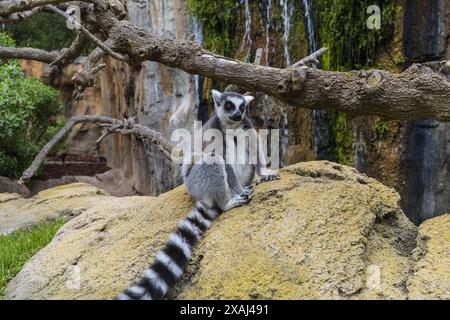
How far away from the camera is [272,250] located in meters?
3.26

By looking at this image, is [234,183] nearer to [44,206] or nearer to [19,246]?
[19,246]

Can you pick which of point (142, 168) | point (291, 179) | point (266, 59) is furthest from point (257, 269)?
point (142, 168)

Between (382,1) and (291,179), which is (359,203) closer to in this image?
(291,179)

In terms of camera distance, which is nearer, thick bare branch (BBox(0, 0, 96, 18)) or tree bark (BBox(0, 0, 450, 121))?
tree bark (BBox(0, 0, 450, 121))

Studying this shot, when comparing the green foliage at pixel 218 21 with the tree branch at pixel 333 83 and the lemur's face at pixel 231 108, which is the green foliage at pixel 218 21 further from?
the tree branch at pixel 333 83

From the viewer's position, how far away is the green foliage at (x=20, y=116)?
1015cm

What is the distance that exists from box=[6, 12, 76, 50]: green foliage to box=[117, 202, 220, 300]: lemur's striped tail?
14.4 m

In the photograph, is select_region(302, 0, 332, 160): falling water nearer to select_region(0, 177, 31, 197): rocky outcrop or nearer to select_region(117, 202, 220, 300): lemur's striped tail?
select_region(117, 202, 220, 300): lemur's striped tail

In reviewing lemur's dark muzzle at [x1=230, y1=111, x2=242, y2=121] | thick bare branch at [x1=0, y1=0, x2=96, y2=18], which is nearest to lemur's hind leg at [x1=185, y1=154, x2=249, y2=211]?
lemur's dark muzzle at [x1=230, y1=111, x2=242, y2=121]

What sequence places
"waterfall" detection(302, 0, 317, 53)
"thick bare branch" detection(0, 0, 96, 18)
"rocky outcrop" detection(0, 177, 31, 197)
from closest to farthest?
"thick bare branch" detection(0, 0, 96, 18) → "waterfall" detection(302, 0, 317, 53) → "rocky outcrop" detection(0, 177, 31, 197)

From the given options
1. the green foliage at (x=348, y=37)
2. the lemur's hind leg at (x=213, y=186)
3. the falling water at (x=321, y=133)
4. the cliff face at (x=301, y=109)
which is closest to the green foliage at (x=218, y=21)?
the cliff face at (x=301, y=109)

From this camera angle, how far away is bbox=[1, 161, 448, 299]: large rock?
3020 millimetres

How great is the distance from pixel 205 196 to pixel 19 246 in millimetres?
2215
